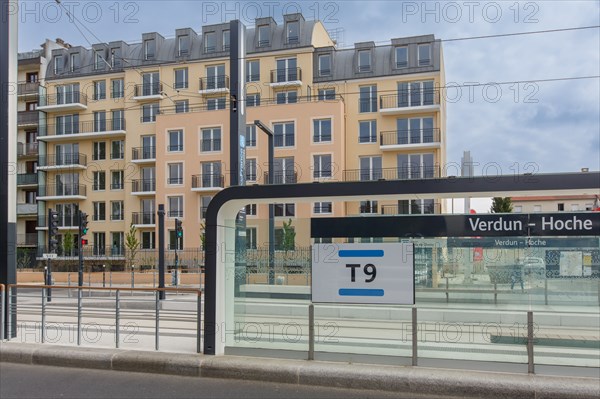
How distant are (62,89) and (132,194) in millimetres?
12173

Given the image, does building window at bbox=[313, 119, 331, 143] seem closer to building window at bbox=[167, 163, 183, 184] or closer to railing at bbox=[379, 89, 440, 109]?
railing at bbox=[379, 89, 440, 109]

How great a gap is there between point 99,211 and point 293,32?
22351mm

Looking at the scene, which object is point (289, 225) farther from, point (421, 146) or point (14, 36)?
point (421, 146)

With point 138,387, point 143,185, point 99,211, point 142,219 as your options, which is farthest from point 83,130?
point 138,387

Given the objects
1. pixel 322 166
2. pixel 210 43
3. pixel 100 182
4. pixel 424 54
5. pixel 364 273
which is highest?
pixel 210 43

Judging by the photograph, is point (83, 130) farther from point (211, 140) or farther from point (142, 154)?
point (211, 140)

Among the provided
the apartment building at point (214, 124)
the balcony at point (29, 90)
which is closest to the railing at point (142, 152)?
the apartment building at point (214, 124)

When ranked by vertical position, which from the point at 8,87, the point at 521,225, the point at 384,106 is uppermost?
the point at 384,106

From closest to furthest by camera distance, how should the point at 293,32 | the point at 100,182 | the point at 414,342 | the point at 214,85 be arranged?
1. the point at 414,342
2. the point at 293,32
3. the point at 214,85
4. the point at 100,182

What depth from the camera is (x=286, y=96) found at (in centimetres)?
4488

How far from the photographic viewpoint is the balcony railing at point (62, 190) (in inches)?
1992

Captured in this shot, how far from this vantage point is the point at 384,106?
4303 cm

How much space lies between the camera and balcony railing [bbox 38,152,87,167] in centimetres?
5103

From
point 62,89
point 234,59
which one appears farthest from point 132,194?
point 234,59
